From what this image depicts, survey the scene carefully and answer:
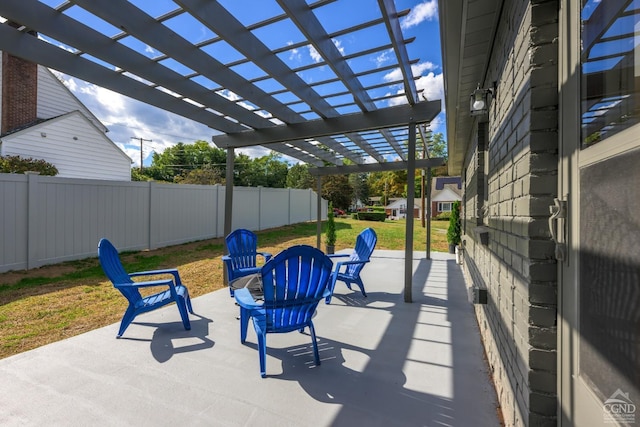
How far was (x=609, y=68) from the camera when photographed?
0.94 meters

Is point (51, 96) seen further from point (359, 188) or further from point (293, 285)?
point (359, 188)

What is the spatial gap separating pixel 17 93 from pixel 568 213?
14.9m

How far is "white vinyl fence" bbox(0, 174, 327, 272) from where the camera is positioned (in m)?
5.64

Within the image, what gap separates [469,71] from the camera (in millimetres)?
3223

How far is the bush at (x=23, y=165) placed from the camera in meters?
8.45

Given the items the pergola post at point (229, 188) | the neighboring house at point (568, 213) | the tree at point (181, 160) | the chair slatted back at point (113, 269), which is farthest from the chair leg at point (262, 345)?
the tree at point (181, 160)

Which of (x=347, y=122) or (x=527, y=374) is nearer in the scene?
(x=527, y=374)

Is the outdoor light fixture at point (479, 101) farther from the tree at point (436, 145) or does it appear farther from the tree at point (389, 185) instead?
the tree at point (389, 185)

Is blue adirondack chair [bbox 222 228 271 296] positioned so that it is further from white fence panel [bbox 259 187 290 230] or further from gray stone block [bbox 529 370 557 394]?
white fence panel [bbox 259 187 290 230]

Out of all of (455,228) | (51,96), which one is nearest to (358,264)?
(455,228)

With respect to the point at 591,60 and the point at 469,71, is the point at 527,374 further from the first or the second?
the point at 469,71

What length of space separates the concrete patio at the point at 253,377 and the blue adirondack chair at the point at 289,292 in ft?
1.03

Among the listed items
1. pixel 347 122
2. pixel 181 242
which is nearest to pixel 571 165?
pixel 347 122

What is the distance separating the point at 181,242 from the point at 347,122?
24.9ft
